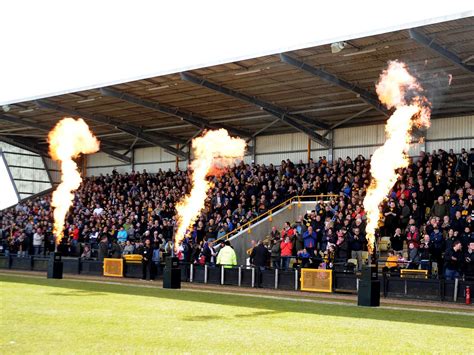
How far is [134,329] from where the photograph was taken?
40.5 feet

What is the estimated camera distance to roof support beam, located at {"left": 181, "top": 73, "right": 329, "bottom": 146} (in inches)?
1206

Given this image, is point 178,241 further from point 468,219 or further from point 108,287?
point 468,219

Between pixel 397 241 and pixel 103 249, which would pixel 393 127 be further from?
pixel 103 249

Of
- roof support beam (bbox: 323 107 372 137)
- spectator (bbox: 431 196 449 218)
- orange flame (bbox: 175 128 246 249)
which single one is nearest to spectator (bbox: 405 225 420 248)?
spectator (bbox: 431 196 449 218)

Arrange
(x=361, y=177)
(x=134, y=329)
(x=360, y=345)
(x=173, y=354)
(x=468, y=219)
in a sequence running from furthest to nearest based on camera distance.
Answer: (x=361, y=177), (x=468, y=219), (x=134, y=329), (x=360, y=345), (x=173, y=354)

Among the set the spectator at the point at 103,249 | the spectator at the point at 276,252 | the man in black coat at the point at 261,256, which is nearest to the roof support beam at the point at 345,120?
the spectator at the point at 276,252

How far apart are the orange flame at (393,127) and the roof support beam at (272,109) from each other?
6.80 m

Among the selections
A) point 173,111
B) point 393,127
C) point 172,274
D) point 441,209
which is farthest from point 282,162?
point 172,274

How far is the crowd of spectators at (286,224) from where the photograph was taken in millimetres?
24547

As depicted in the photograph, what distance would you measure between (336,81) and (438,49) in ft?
19.6

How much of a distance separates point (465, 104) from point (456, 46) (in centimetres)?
852

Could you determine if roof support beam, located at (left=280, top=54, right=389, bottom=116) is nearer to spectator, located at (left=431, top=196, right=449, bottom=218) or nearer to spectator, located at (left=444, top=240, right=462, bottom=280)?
spectator, located at (left=431, top=196, right=449, bottom=218)

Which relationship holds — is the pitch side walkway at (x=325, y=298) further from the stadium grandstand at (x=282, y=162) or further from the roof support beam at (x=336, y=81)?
the roof support beam at (x=336, y=81)

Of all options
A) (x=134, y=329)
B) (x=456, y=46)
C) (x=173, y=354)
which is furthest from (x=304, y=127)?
(x=173, y=354)
